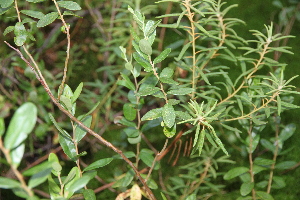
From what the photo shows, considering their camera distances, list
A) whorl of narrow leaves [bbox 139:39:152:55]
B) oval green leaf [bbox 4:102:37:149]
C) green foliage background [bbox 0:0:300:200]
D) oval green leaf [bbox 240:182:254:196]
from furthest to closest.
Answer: green foliage background [bbox 0:0:300:200]
oval green leaf [bbox 240:182:254:196]
whorl of narrow leaves [bbox 139:39:152:55]
oval green leaf [bbox 4:102:37:149]

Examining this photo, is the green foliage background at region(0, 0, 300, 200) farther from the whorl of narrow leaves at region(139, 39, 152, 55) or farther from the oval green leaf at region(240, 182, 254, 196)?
the whorl of narrow leaves at region(139, 39, 152, 55)

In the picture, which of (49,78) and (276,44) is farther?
(276,44)

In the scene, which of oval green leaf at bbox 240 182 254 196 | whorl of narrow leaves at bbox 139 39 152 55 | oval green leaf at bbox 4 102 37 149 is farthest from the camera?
oval green leaf at bbox 240 182 254 196

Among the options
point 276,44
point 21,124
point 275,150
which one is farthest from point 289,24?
point 21,124

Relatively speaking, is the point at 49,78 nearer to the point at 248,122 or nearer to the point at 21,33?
the point at 21,33

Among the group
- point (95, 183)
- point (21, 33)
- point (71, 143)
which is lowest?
point (95, 183)

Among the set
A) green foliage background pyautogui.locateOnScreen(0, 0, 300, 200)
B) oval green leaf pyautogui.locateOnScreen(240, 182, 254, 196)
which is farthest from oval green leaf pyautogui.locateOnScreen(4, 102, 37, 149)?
green foliage background pyautogui.locateOnScreen(0, 0, 300, 200)

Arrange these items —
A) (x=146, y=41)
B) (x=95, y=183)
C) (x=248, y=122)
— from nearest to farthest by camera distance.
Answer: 1. (x=146, y=41)
2. (x=248, y=122)
3. (x=95, y=183)

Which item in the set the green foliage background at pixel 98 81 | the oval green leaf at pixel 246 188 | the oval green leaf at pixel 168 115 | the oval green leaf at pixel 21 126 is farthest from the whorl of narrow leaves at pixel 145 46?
the green foliage background at pixel 98 81

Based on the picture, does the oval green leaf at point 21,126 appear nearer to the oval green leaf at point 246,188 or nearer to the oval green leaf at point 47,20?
the oval green leaf at point 47,20

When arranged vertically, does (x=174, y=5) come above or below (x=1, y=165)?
above

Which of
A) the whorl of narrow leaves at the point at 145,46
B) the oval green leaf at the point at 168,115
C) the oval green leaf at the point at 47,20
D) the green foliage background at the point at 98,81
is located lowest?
the green foliage background at the point at 98,81
